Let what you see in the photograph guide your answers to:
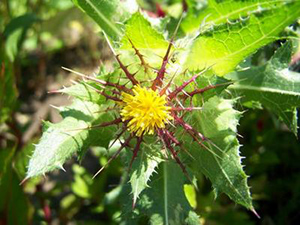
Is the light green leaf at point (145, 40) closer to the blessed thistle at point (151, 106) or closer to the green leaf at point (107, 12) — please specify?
the blessed thistle at point (151, 106)

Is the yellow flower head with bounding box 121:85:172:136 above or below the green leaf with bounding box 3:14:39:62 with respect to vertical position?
below

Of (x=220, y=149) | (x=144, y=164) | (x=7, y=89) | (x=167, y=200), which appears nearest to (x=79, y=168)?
(x=7, y=89)

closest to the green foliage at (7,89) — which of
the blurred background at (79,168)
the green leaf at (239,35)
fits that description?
the blurred background at (79,168)

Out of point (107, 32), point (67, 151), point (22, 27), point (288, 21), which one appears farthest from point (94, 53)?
point (288, 21)

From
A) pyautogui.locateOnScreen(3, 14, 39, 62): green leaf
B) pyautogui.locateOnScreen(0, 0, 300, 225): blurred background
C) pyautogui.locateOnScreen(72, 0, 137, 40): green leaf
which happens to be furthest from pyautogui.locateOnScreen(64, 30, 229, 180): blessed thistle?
pyautogui.locateOnScreen(3, 14, 39, 62): green leaf

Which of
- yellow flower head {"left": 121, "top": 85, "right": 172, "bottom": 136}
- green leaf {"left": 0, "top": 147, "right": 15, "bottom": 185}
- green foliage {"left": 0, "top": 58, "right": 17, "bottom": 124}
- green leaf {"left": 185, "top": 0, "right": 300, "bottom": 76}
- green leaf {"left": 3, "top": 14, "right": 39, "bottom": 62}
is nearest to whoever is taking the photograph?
green leaf {"left": 185, "top": 0, "right": 300, "bottom": 76}

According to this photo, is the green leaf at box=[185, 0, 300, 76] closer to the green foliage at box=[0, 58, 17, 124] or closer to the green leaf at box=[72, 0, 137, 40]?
the green leaf at box=[72, 0, 137, 40]

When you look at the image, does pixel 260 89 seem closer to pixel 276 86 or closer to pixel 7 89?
pixel 276 86
